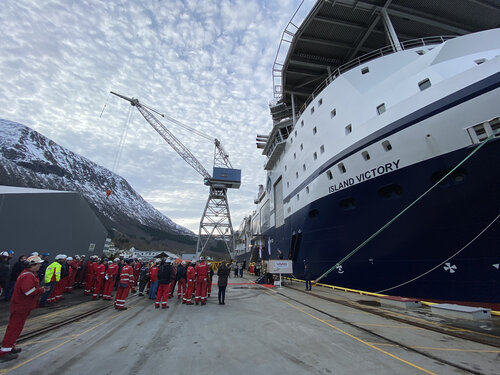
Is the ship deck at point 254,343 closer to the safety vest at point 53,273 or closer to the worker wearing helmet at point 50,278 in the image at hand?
the worker wearing helmet at point 50,278

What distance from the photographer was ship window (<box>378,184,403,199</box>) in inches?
341

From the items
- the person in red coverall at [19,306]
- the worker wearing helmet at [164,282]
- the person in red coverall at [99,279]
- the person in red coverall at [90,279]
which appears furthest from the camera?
the person in red coverall at [90,279]

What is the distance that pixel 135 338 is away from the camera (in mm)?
4555

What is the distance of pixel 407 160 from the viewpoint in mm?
8117

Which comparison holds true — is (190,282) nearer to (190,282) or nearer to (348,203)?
(190,282)

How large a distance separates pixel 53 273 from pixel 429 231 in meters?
12.3

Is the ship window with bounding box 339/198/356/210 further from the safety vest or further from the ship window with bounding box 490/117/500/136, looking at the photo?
the safety vest

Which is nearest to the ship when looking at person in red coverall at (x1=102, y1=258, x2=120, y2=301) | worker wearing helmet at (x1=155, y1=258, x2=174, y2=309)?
worker wearing helmet at (x1=155, y1=258, x2=174, y2=309)

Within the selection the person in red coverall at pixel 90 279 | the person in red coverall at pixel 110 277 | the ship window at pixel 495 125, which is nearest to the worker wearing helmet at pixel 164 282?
the person in red coverall at pixel 110 277

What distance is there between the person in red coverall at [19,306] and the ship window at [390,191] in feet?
32.7

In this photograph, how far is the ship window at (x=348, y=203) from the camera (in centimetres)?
1023

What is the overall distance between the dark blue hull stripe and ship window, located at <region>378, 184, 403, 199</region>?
5.91ft

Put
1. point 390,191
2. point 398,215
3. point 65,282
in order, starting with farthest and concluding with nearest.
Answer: point 390,191 → point 65,282 → point 398,215

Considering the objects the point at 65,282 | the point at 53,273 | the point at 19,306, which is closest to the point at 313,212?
the point at 53,273
